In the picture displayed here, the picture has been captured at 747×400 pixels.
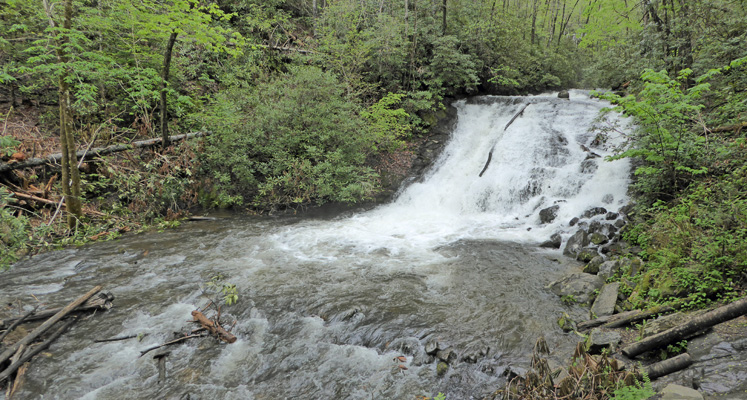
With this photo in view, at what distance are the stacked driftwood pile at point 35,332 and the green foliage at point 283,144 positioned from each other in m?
6.10

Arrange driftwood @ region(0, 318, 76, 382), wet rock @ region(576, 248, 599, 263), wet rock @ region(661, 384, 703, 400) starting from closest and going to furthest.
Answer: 1. wet rock @ region(661, 384, 703, 400)
2. driftwood @ region(0, 318, 76, 382)
3. wet rock @ region(576, 248, 599, 263)

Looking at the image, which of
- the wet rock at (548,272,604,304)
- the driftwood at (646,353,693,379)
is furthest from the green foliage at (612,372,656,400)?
the wet rock at (548,272,604,304)

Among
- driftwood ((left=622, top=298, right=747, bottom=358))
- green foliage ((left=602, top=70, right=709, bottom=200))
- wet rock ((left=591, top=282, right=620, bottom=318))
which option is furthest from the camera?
green foliage ((left=602, top=70, right=709, bottom=200))

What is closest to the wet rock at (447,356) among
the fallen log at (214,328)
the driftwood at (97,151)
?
the fallen log at (214,328)

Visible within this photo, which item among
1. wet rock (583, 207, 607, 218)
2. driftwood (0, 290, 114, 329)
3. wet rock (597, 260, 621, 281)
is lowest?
driftwood (0, 290, 114, 329)

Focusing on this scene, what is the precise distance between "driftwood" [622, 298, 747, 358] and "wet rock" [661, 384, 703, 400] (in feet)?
3.75

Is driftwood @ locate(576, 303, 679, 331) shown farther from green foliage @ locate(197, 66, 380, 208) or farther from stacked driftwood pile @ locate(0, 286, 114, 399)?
green foliage @ locate(197, 66, 380, 208)

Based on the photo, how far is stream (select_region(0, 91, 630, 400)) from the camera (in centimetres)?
393

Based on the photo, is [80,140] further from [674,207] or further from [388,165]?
[674,207]

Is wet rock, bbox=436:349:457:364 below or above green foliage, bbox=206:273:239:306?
below

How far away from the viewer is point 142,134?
10.9m

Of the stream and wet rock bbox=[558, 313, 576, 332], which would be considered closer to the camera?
the stream

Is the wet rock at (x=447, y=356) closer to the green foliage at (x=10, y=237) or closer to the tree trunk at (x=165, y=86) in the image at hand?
the green foliage at (x=10, y=237)

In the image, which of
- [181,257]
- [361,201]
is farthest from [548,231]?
[181,257]
